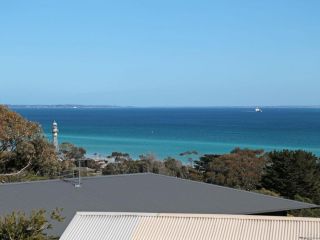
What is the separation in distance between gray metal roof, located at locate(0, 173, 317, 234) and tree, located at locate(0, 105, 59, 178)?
650 cm

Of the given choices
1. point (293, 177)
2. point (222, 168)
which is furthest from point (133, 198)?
point (222, 168)

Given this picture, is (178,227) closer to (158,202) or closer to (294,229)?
(294,229)

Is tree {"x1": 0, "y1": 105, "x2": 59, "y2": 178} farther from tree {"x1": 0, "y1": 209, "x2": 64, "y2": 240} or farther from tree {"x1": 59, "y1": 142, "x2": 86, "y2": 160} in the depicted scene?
tree {"x1": 59, "y1": 142, "x2": 86, "y2": 160}

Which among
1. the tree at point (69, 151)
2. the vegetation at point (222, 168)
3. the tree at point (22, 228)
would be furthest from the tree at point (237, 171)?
the tree at point (22, 228)

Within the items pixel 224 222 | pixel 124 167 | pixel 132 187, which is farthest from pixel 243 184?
pixel 224 222

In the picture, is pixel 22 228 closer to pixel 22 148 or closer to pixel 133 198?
pixel 133 198

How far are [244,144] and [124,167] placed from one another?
149 feet

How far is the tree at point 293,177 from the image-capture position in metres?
26.0

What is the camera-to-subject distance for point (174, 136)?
98.8 meters

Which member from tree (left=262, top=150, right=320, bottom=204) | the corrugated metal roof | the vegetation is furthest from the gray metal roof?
tree (left=262, top=150, right=320, bottom=204)

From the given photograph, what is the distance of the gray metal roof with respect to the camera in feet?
46.1

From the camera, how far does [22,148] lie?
23484 mm

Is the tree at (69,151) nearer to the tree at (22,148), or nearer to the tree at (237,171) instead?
the tree at (237,171)

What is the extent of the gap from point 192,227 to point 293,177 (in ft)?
57.0
